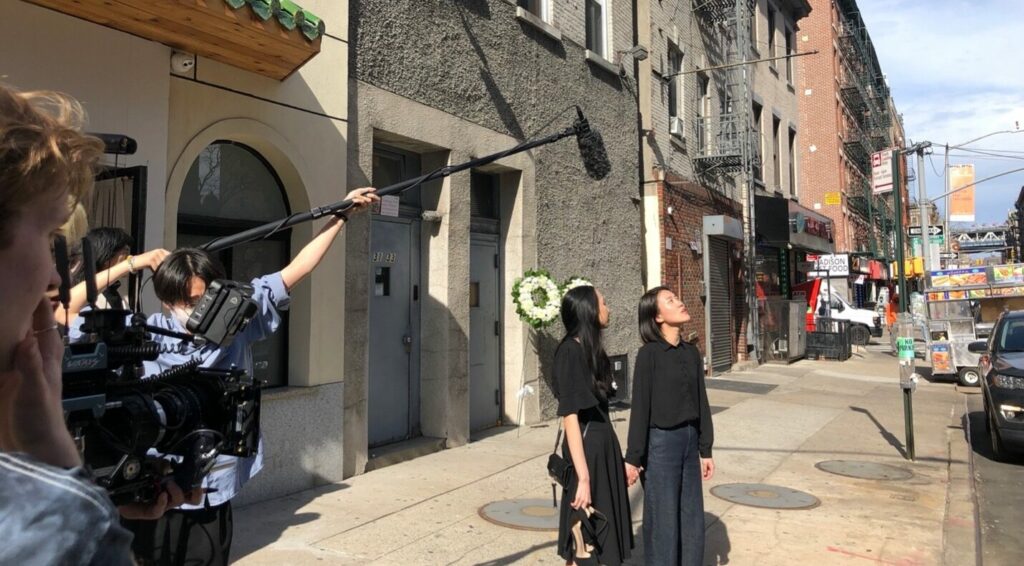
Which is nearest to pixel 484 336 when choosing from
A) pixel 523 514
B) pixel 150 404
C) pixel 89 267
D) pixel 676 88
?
pixel 523 514

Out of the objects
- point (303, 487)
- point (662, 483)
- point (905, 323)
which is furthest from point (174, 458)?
point (905, 323)

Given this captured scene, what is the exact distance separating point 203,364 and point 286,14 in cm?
333

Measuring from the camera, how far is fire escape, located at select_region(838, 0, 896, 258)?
34.9m

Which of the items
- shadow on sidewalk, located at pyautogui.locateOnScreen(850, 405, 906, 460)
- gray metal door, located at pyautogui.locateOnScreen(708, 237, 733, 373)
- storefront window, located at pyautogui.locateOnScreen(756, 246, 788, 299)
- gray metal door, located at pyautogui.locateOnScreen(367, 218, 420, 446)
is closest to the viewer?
gray metal door, located at pyautogui.locateOnScreen(367, 218, 420, 446)

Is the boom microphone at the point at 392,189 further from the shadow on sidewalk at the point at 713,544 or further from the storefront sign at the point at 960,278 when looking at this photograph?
the storefront sign at the point at 960,278

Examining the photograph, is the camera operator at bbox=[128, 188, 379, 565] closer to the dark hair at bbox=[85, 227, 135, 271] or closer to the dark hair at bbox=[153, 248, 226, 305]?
the dark hair at bbox=[153, 248, 226, 305]

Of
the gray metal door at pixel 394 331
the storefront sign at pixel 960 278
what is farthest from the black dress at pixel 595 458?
the storefront sign at pixel 960 278

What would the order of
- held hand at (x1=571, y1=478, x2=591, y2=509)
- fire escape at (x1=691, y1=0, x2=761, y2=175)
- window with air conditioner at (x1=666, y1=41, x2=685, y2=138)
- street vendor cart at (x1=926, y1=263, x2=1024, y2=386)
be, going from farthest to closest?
fire escape at (x1=691, y1=0, x2=761, y2=175), street vendor cart at (x1=926, y1=263, x2=1024, y2=386), window with air conditioner at (x1=666, y1=41, x2=685, y2=138), held hand at (x1=571, y1=478, x2=591, y2=509)

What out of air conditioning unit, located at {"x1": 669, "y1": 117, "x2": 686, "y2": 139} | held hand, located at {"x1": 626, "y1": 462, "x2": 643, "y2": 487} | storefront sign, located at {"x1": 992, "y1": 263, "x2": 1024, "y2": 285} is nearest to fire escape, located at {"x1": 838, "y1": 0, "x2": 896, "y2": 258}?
storefront sign, located at {"x1": 992, "y1": 263, "x2": 1024, "y2": 285}

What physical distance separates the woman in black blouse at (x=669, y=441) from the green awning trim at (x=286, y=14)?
318cm

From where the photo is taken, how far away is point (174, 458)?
1.85 meters

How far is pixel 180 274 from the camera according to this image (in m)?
2.47

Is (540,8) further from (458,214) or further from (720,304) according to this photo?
(720,304)

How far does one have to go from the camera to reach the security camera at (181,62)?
512cm
